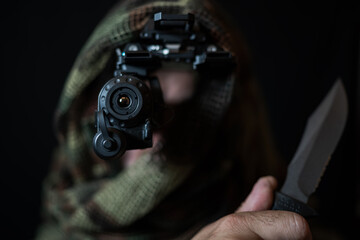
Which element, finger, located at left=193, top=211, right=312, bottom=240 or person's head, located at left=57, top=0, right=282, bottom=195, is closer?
finger, located at left=193, top=211, right=312, bottom=240

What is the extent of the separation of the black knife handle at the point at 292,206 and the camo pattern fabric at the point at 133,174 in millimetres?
168

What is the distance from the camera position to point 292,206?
34 centimetres

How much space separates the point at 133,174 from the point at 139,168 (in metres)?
0.02

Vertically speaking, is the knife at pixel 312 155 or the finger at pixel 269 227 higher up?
the knife at pixel 312 155

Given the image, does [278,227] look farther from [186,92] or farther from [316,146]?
[186,92]

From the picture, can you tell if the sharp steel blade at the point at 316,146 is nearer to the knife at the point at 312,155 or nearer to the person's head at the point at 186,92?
the knife at the point at 312,155

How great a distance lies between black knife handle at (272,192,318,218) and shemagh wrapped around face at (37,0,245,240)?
0.58 ft

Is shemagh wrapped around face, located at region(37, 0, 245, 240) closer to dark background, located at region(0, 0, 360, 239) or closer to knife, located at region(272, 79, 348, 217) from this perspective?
knife, located at region(272, 79, 348, 217)

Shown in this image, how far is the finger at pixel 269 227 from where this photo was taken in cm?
29

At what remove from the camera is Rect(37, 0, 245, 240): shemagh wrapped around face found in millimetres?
451

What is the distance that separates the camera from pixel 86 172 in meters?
0.74

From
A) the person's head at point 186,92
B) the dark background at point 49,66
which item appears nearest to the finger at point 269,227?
the person's head at point 186,92

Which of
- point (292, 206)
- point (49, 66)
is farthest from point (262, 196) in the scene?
point (49, 66)

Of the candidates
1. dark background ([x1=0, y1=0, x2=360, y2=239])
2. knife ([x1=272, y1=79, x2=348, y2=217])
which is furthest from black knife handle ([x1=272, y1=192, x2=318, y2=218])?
dark background ([x1=0, y1=0, x2=360, y2=239])
